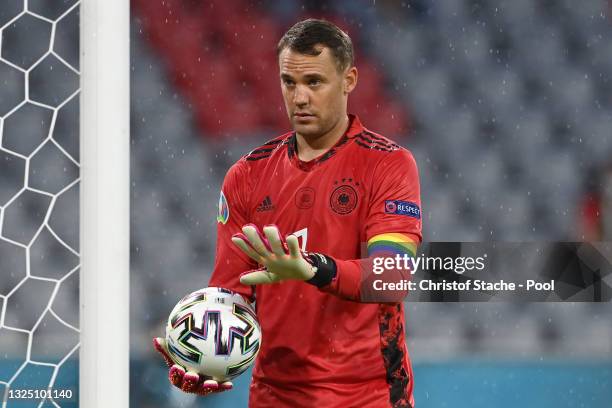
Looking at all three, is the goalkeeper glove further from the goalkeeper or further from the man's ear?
the man's ear

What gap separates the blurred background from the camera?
2420mm

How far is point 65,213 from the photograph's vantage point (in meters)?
2.42

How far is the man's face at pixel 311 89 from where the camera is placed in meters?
1.47

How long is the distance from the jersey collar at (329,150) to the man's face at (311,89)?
0.12 feet

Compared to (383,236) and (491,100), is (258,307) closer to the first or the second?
(383,236)

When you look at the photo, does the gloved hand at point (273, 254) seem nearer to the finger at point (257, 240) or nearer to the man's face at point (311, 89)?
the finger at point (257, 240)

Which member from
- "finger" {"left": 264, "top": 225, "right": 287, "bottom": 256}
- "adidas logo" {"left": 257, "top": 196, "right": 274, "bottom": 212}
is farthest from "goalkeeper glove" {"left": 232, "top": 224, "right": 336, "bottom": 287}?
"adidas logo" {"left": 257, "top": 196, "right": 274, "bottom": 212}

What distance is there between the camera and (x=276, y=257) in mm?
1229

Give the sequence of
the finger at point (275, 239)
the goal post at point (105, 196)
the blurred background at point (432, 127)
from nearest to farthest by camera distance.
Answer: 1. the finger at point (275, 239)
2. the goal post at point (105, 196)
3. the blurred background at point (432, 127)

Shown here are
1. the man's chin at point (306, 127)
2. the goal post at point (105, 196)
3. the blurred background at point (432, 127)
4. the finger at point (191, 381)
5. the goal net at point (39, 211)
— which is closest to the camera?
the finger at point (191, 381)

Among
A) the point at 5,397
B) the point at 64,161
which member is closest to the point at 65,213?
the point at 64,161

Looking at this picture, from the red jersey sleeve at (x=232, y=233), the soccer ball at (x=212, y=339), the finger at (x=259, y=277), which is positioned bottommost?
the soccer ball at (x=212, y=339)

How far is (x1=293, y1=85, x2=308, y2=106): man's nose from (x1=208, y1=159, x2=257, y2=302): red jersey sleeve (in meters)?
0.17

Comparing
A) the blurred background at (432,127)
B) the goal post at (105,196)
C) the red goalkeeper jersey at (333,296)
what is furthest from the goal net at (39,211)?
the red goalkeeper jersey at (333,296)
